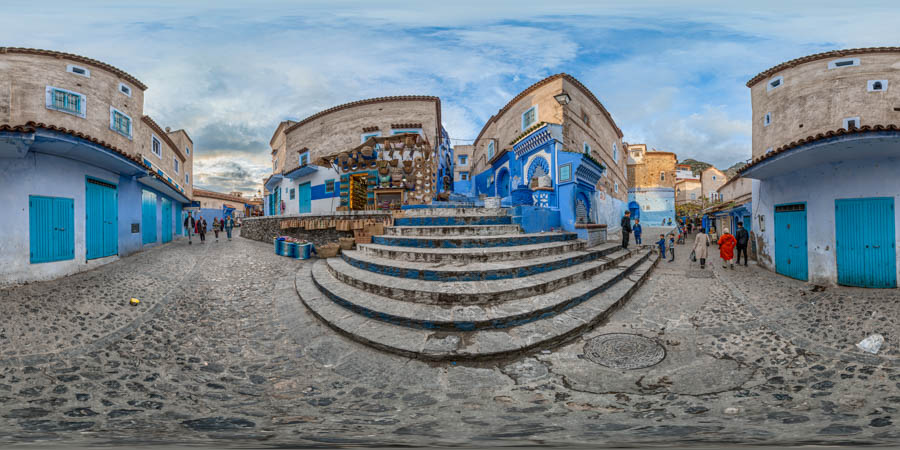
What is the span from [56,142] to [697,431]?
11.5m

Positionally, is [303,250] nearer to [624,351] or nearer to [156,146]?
[624,351]

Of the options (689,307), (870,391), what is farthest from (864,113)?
(870,391)

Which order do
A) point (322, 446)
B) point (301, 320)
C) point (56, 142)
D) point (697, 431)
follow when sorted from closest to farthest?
point (322, 446), point (697, 431), point (301, 320), point (56, 142)

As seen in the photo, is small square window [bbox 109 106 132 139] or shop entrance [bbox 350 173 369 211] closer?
shop entrance [bbox 350 173 369 211]

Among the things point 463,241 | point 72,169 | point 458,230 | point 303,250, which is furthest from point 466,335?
point 72,169

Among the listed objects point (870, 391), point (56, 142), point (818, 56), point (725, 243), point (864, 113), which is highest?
point (818, 56)

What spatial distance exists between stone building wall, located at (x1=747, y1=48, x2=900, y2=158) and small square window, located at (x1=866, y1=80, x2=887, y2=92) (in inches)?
1.3

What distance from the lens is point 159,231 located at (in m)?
14.6

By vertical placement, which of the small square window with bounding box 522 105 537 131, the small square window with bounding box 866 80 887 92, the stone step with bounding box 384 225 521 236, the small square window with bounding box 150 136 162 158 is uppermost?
the small square window with bounding box 522 105 537 131

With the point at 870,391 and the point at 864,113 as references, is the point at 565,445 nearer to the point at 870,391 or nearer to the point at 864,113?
the point at 870,391

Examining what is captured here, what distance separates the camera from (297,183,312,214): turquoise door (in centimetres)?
2041

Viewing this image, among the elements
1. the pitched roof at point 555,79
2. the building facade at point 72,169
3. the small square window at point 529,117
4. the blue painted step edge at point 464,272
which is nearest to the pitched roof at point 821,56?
the pitched roof at point 555,79

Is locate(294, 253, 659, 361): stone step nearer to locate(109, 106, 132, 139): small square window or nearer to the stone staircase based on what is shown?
the stone staircase

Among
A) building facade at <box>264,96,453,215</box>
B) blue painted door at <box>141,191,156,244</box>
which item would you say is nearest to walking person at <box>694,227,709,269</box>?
building facade at <box>264,96,453,215</box>
